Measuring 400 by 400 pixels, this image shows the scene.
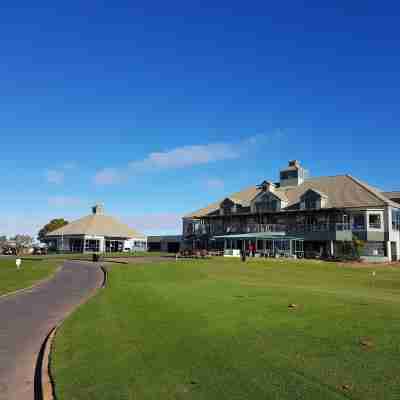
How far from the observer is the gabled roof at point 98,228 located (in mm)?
78338

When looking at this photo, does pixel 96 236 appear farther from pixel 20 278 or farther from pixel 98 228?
pixel 20 278

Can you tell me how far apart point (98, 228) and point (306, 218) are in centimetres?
3707

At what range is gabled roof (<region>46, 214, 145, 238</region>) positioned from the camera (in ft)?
257

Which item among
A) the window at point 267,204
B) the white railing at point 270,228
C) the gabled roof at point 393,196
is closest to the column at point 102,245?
the white railing at point 270,228

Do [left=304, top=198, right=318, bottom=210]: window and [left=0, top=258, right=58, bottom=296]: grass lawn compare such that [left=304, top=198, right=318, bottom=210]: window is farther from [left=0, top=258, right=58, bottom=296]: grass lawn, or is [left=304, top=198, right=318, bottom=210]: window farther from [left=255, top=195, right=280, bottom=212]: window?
[left=0, top=258, right=58, bottom=296]: grass lawn

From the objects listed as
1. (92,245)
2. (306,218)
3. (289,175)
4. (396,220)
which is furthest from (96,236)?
(396,220)

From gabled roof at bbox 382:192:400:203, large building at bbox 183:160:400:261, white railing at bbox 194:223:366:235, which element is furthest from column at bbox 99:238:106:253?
gabled roof at bbox 382:192:400:203

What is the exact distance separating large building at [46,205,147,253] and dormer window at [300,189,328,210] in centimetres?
3581

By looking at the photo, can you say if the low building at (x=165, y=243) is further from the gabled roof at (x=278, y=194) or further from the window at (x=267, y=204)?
the gabled roof at (x=278, y=194)

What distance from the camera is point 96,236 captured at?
7806 centimetres

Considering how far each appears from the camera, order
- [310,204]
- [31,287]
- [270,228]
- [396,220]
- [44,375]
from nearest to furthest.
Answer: [44,375] < [31,287] < [396,220] < [310,204] < [270,228]

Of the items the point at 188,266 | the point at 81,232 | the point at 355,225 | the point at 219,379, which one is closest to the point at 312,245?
the point at 355,225

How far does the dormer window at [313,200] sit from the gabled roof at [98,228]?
1410 inches

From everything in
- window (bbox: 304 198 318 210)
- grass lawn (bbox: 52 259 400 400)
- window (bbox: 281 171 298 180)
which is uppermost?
window (bbox: 281 171 298 180)
